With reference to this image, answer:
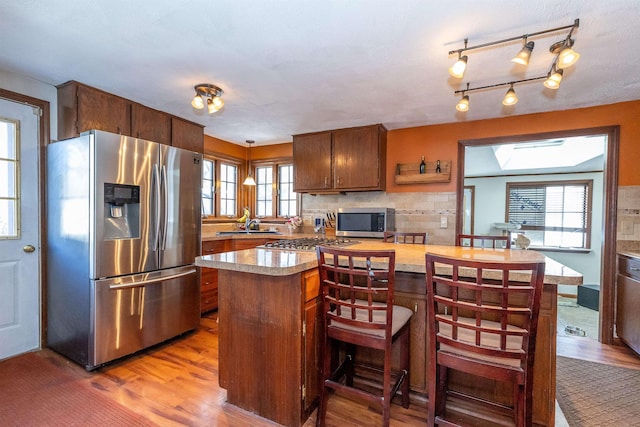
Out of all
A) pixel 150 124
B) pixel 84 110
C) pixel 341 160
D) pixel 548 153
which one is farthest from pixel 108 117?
pixel 548 153

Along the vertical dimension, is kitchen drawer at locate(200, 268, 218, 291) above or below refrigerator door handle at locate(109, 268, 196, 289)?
below

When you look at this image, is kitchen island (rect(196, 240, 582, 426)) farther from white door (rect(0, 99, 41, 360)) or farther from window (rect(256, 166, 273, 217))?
window (rect(256, 166, 273, 217))

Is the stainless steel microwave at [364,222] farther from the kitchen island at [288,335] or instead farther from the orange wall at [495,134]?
the kitchen island at [288,335]

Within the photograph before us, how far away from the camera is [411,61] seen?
2.21 metres

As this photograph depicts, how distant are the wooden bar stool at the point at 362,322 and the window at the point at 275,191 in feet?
10.1

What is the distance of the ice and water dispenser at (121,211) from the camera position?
2.39 meters

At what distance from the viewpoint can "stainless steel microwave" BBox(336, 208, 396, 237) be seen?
3.80 metres

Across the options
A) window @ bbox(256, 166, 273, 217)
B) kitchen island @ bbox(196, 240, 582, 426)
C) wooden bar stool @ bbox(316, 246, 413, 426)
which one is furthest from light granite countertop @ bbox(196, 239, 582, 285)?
window @ bbox(256, 166, 273, 217)

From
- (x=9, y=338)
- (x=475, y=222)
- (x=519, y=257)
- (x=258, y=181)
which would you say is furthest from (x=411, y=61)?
(x=475, y=222)

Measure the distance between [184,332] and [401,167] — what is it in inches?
124

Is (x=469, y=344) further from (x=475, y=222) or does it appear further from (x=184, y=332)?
(x=475, y=222)

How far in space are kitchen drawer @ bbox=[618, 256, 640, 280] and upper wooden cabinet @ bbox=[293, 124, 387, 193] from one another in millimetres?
2469

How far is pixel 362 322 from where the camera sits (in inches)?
62.0

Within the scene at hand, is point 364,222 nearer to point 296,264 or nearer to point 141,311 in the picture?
point 296,264
